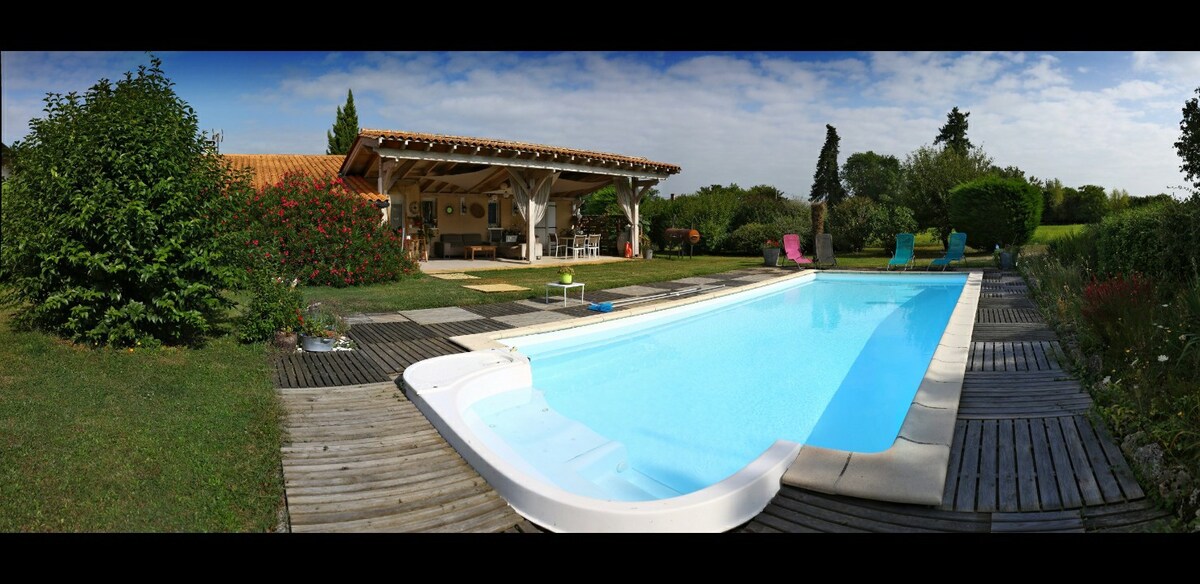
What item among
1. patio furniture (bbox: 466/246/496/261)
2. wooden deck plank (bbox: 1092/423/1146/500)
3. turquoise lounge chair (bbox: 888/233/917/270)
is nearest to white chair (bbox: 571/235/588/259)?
patio furniture (bbox: 466/246/496/261)

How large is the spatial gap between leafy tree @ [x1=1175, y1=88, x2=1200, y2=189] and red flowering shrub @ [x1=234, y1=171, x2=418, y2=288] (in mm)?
11519

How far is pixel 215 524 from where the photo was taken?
2852 millimetres

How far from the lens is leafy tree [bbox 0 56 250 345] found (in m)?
5.77

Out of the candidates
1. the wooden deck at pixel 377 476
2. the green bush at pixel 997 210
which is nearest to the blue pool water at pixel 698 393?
the wooden deck at pixel 377 476

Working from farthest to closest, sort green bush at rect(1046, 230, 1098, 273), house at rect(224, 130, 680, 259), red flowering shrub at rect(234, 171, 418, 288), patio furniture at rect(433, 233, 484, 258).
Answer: patio furniture at rect(433, 233, 484, 258)
house at rect(224, 130, 680, 259)
red flowering shrub at rect(234, 171, 418, 288)
green bush at rect(1046, 230, 1098, 273)

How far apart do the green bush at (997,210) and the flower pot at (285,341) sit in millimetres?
19934

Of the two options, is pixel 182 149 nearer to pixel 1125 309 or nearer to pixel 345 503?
pixel 345 503

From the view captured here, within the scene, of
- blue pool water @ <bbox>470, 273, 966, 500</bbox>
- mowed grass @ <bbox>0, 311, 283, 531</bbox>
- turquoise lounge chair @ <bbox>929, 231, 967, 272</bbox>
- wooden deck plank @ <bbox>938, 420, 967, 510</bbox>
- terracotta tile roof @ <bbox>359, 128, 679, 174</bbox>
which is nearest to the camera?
mowed grass @ <bbox>0, 311, 283, 531</bbox>

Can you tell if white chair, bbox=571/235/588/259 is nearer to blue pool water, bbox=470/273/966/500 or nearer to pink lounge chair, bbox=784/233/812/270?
pink lounge chair, bbox=784/233/812/270

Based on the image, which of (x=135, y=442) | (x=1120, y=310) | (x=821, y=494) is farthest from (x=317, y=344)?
(x=1120, y=310)

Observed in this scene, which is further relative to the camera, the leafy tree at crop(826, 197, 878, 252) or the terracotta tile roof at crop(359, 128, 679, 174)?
the leafy tree at crop(826, 197, 878, 252)
